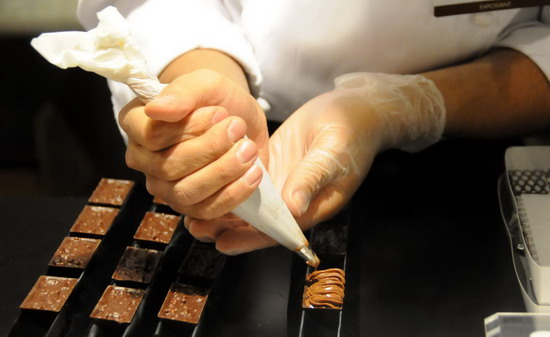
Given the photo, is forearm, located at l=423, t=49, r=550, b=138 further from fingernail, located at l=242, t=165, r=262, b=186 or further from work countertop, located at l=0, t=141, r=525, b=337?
fingernail, located at l=242, t=165, r=262, b=186

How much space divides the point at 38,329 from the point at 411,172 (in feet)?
2.61

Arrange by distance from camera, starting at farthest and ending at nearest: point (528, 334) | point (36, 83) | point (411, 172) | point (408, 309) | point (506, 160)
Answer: point (36, 83) < point (411, 172) < point (506, 160) < point (408, 309) < point (528, 334)

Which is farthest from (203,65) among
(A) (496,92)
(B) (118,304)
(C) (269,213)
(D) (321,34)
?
(A) (496,92)

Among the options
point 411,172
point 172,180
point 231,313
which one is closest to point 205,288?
point 231,313

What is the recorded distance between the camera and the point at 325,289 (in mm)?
1060

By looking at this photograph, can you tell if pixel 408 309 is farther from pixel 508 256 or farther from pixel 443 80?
pixel 443 80

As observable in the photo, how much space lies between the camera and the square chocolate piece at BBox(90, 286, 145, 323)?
3.51ft

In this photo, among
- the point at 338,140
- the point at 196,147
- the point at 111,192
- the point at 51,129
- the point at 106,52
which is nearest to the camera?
the point at 106,52

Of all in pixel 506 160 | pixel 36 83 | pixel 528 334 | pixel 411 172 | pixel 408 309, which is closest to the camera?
pixel 528 334

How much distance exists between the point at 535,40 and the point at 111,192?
3.12 ft

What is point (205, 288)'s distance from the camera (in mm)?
1127

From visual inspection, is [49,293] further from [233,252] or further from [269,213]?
[269,213]

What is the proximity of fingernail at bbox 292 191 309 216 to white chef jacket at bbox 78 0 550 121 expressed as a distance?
0.36 meters

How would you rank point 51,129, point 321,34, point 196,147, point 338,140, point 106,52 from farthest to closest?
point 51,129 → point 321,34 → point 338,140 → point 196,147 → point 106,52
